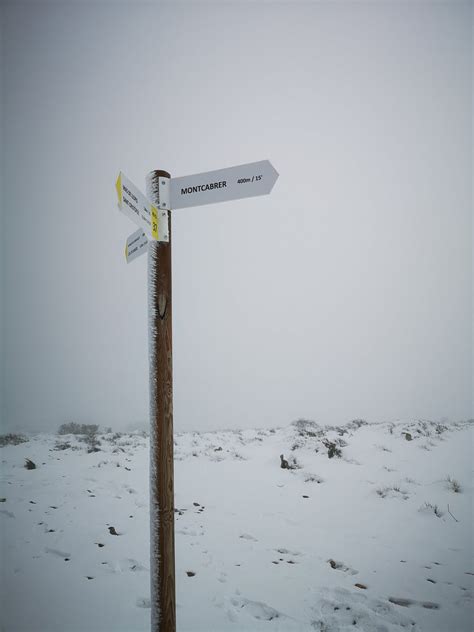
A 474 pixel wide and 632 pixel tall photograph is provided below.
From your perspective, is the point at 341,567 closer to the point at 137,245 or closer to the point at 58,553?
the point at 58,553

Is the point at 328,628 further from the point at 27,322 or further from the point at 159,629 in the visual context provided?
the point at 27,322

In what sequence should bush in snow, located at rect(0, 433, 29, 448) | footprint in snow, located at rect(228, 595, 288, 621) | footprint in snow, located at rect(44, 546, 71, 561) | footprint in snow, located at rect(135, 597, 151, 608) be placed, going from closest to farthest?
footprint in snow, located at rect(228, 595, 288, 621)
footprint in snow, located at rect(135, 597, 151, 608)
footprint in snow, located at rect(44, 546, 71, 561)
bush in snow, located at rect(0, 433, 29, 448)

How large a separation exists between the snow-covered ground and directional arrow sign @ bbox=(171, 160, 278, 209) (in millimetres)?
4645

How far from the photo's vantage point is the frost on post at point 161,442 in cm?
238

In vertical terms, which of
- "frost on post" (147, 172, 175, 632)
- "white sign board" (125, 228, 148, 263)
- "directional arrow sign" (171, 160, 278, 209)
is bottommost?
"frost on post" (147, 172, 175, 632)

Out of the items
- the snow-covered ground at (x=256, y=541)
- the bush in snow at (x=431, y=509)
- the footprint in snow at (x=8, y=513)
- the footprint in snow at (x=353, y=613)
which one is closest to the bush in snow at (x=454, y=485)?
the snow-covered ground at (x=256, y=541)

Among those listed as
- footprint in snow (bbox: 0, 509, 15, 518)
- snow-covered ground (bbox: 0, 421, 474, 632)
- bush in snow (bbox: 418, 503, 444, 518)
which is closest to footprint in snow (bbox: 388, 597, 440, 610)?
snow-covered ground (bbox: 0, 421, 474, 632)

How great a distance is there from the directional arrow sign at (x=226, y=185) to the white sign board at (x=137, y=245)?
1.28 feet

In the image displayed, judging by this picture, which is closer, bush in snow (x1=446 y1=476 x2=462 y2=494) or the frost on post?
the frost on post

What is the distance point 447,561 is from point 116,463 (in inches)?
326

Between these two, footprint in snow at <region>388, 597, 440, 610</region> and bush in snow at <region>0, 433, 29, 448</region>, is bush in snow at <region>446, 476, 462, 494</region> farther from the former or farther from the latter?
bush in snow at <region>0, 433, 29, 448</region>

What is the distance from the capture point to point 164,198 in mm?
2637

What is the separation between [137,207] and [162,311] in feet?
2.63

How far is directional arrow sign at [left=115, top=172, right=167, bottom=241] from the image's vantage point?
6.98 ft
